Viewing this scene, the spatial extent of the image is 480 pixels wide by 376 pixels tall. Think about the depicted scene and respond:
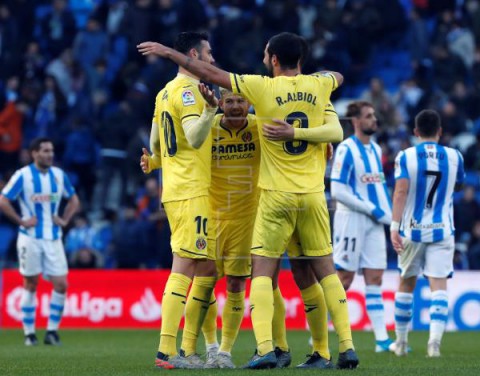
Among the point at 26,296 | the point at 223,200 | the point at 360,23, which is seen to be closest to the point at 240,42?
the point at 360,23

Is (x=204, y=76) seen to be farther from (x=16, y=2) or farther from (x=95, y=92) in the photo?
(x=16, y=2)

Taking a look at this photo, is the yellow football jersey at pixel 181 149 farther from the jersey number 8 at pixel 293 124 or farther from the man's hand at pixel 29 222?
the man's hand at pixel 29 222

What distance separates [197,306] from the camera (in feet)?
33.0

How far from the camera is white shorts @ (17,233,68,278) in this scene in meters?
15.4

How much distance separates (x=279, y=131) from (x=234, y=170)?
1.29 meters

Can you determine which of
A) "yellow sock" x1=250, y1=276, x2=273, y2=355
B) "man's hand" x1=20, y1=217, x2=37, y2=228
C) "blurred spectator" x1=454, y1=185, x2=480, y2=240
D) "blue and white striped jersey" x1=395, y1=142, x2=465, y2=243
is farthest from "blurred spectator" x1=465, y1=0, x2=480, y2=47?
"yellow sock" x1=250, y1=276, x2=273, y2=355

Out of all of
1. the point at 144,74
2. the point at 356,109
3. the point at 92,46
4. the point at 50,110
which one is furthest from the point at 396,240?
the point at 92,46

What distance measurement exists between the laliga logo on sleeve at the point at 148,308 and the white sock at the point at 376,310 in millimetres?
6059

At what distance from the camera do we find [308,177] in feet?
30.4

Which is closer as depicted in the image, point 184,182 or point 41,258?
point 184,182

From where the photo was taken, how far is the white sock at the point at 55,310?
15086mm

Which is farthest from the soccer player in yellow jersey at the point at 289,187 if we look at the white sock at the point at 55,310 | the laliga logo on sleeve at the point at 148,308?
the laliga logo on sleeve at the point at 148,308

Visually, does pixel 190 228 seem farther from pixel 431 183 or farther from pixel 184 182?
pixel 431 183

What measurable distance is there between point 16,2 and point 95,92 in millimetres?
3238
